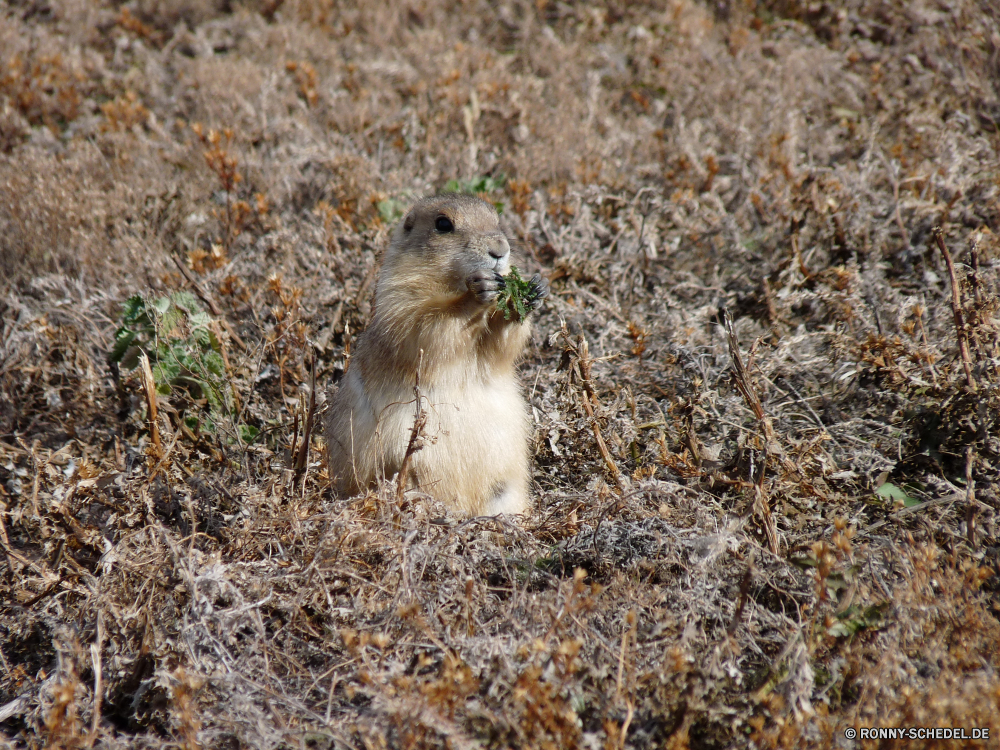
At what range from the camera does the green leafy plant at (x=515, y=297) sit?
14.1 feet

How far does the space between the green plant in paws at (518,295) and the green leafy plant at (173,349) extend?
67.4 inches

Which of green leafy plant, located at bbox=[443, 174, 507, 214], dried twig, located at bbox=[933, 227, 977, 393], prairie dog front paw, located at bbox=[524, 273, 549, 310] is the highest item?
dried twig, located at bbox=[933, 227, 977, 393]

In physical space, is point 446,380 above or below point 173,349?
above

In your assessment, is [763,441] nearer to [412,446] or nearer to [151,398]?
[412,446]

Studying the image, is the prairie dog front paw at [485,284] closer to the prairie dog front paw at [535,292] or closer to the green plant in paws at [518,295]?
the green plant in paws at [518,295]

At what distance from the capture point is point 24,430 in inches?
197

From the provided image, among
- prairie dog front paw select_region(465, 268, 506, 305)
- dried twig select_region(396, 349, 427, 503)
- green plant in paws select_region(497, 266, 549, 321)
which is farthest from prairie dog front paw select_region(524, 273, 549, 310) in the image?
dried twig select_region(396, 349, 427, 503)

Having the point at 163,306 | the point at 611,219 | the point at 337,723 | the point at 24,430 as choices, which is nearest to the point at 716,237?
the point at 611,219

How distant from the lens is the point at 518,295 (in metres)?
4.30

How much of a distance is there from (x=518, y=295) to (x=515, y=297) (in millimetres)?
26

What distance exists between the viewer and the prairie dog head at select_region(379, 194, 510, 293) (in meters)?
4.40

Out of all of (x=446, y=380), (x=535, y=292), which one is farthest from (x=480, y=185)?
(x=446, y=380)

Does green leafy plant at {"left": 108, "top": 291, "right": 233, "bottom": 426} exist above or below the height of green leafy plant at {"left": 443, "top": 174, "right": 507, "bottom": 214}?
below

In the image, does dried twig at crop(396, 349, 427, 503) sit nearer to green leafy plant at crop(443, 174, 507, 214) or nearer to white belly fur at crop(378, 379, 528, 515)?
white belly fur at crop(378, 379, 528, 515)
